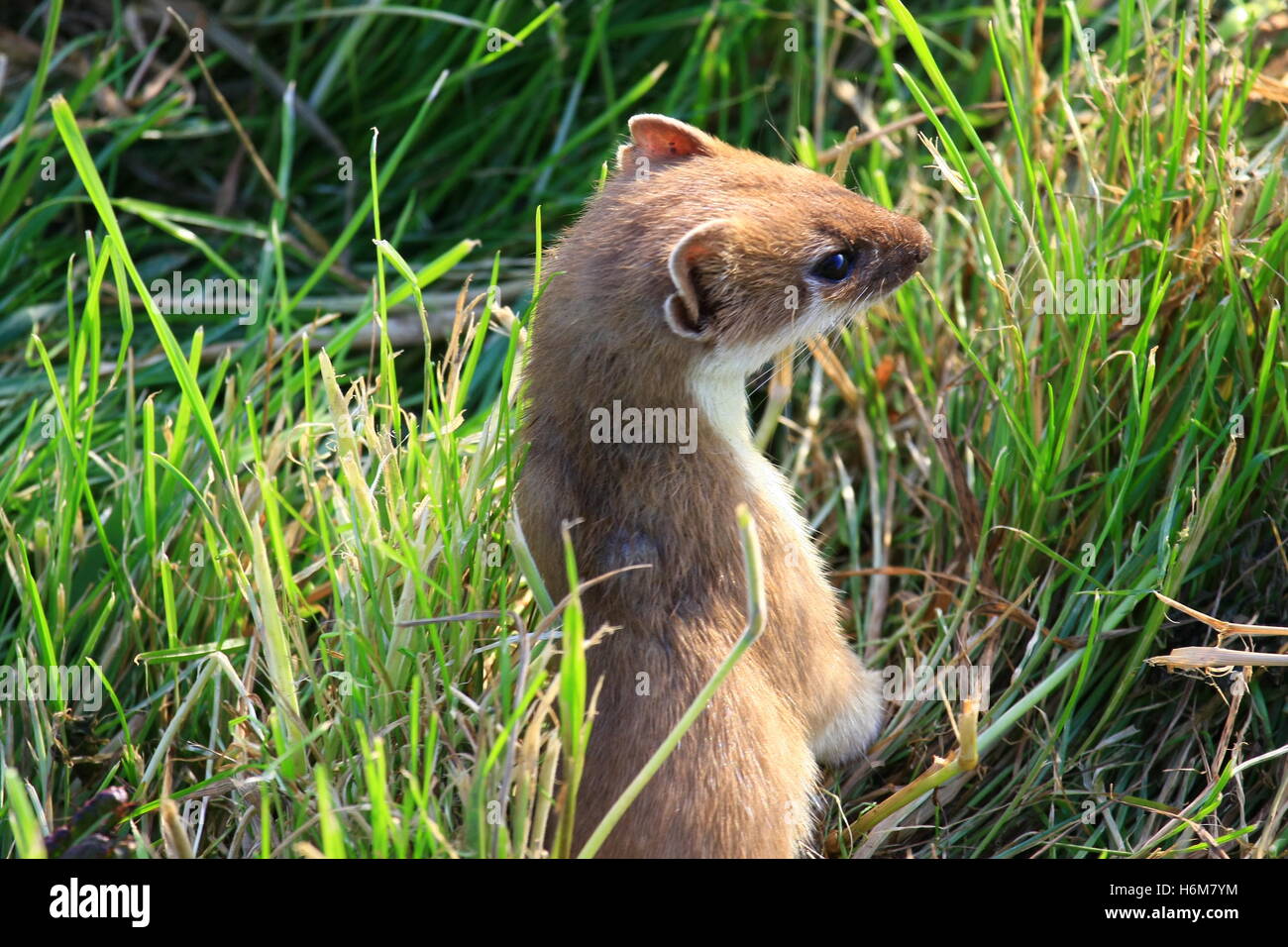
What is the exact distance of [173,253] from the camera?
19.0 feet

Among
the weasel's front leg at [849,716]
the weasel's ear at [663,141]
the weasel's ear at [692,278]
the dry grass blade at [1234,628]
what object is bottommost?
the weasel's front leg at [849,716]

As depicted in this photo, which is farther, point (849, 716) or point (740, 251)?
point (849, 716)

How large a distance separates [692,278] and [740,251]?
0.57 feet

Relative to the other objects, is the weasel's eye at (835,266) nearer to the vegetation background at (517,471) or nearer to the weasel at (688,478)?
the weasel at (688,478)

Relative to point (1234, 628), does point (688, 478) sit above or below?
above

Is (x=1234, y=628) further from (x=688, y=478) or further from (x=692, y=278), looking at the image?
(x=692, y=278)

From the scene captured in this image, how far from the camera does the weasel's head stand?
3.64 metres

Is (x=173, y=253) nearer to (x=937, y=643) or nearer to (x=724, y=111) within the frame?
(x=724, y=111)

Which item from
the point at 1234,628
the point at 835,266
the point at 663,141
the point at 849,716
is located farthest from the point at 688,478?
the point at 1234,628

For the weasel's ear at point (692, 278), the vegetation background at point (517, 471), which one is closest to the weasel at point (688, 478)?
the weasel's ear at point (692, 278)

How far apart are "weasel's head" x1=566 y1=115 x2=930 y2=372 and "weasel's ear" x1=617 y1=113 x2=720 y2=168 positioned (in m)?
0.02

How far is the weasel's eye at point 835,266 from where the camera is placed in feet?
12.7

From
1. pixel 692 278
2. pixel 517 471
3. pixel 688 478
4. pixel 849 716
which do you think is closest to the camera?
pixel 692 278

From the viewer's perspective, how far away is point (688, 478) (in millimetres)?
3742
